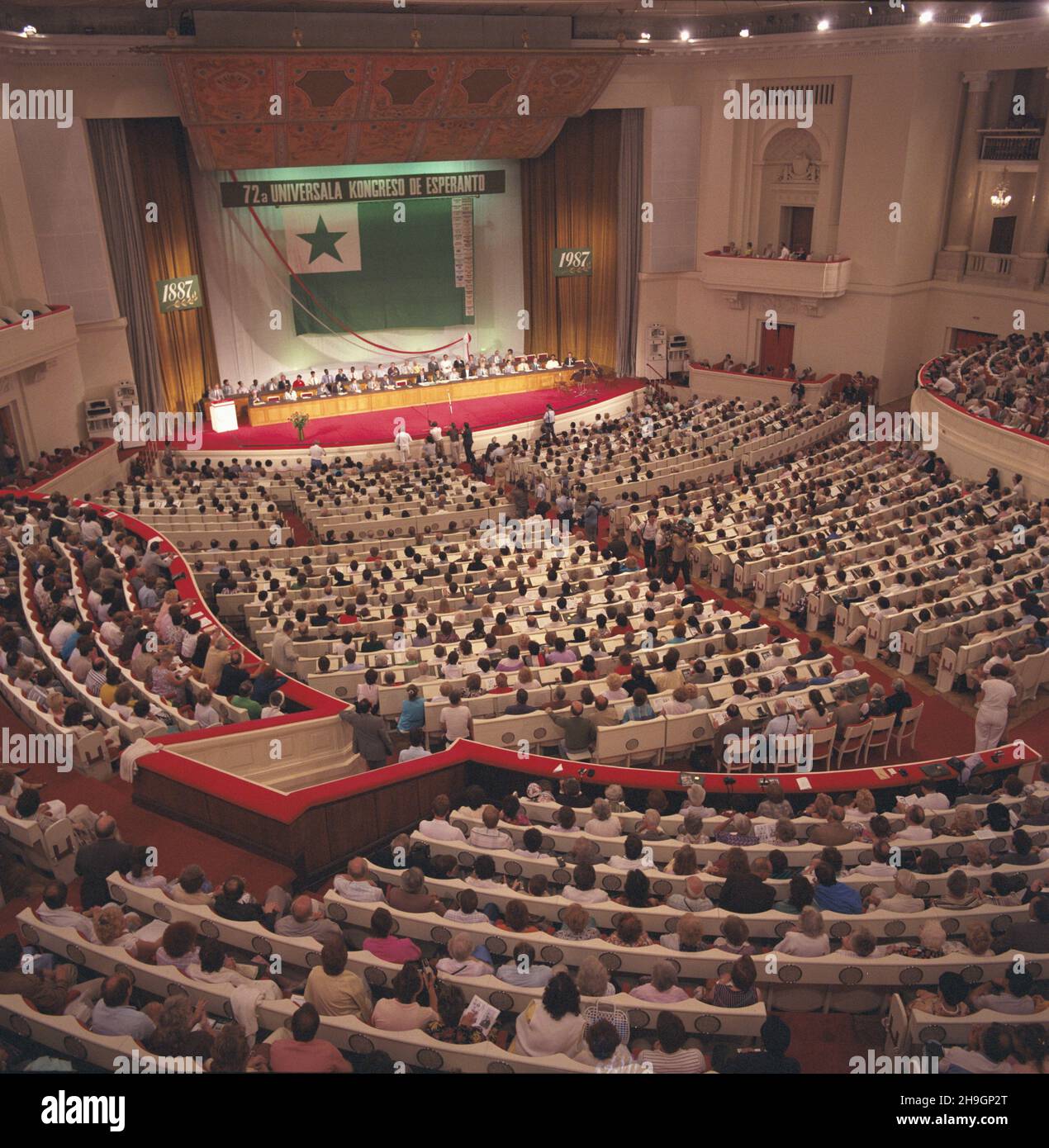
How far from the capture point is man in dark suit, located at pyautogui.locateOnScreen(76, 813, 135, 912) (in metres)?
6.39

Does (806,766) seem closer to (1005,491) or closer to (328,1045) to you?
(328,1045)

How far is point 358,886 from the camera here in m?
6.31

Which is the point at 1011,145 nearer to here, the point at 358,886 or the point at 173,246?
the point at 173,246

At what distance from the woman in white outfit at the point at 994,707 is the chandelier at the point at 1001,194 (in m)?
17.5

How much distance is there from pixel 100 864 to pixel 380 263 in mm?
22430

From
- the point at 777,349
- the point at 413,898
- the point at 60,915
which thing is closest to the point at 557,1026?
the point at 413,898

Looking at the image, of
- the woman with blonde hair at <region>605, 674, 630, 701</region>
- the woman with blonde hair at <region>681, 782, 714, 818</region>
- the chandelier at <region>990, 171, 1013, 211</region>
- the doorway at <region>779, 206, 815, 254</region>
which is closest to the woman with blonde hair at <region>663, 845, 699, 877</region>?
the woman with blonde hair at <region>681, 782, 714, 818</region>

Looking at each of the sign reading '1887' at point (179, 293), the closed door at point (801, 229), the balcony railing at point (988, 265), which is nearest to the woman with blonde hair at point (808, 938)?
the sign reading '1887' at point (179, 293)

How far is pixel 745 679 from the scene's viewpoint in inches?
380

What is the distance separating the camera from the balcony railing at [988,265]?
902 inches

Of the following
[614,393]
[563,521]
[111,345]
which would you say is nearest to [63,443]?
[111,345]

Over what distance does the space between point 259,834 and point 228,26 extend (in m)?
18.3

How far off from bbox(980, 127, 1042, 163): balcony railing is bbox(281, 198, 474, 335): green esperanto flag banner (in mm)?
12788
